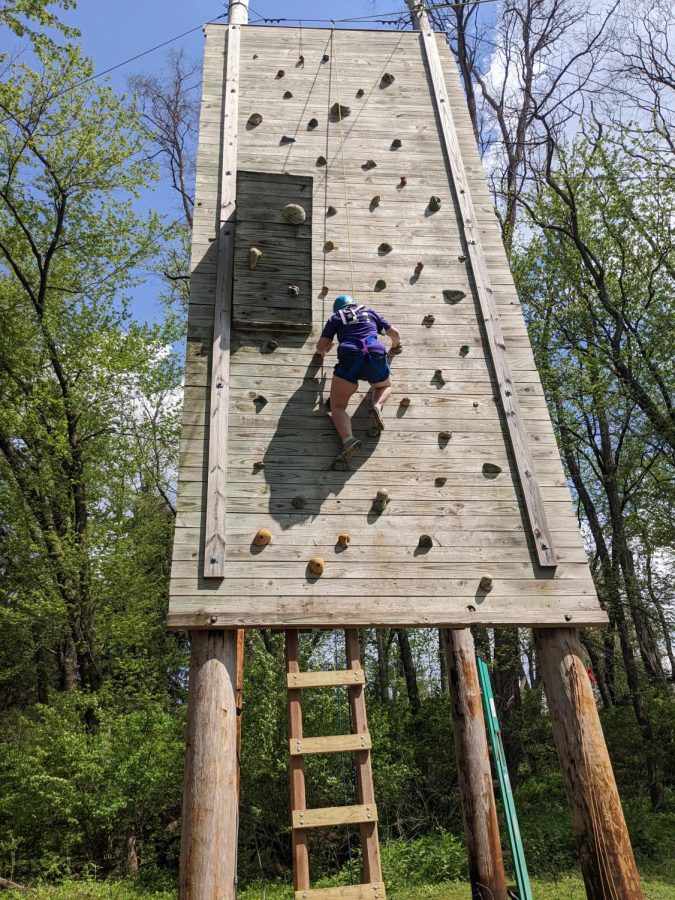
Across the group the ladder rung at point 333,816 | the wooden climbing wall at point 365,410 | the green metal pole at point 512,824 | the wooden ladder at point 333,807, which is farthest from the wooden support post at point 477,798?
the wooden climbing wall at point 365,410

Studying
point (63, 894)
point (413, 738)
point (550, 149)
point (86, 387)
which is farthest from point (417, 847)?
point (550, 149)

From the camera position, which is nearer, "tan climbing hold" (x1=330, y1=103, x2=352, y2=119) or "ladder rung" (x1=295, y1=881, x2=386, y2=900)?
"ladder rung" (x1=295, y1=881, x2=386, y2=900)

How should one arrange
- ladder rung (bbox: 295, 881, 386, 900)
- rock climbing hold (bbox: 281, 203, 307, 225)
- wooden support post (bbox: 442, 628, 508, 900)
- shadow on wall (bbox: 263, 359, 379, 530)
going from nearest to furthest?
ladder rung (bbox: 295, 881, 386, 900) < shadow on wall (bbox: 263, 359, 379, 530) < rock climbing hold (bbox: 281, 203, 307, 225) < wooden support post (bbox: 442, 628, 508, 900)

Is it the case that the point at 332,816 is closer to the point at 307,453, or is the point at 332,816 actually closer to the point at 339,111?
the point at 307,453

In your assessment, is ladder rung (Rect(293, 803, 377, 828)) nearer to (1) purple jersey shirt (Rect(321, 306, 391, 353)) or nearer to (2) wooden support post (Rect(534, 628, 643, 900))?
(2) wooden support post (Rect(534, 628, 643, 900))

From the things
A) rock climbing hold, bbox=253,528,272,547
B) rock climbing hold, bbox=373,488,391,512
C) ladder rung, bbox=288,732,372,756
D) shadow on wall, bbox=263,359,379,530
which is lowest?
ladder rung, bbox=288,732,372,756

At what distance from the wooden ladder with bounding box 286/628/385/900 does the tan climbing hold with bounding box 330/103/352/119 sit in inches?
203

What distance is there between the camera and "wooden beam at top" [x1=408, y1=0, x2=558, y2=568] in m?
4.55

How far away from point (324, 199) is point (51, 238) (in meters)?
10.1

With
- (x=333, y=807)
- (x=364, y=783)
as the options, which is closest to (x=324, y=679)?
(x=364, y=783)

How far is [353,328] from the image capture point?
15.7 ft

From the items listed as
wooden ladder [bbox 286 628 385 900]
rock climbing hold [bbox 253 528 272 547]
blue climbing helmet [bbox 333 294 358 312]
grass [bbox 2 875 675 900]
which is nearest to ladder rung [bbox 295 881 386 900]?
wooden ladder [bbox 286 628 385 900]

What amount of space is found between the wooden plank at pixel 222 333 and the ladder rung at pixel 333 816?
1.51m

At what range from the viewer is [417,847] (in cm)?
978
